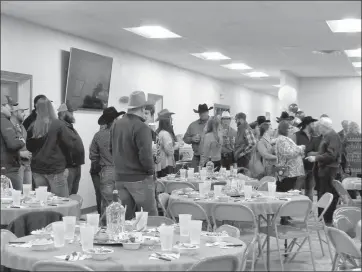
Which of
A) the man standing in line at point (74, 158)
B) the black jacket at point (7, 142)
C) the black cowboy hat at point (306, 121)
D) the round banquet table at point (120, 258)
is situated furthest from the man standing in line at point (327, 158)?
the round banquet table at point (120, 258)

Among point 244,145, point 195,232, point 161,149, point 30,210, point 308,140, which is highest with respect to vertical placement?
point 308,140

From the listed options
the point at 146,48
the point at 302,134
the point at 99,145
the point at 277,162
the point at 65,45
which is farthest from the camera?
the point at 146,48

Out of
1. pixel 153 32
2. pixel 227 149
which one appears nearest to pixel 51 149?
pixel 153 32

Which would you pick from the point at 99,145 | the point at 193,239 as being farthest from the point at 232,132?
the point at 193,239

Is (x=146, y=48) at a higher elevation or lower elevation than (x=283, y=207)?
higher

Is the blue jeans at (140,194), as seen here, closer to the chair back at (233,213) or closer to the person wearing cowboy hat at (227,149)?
the chair back at (233,213)

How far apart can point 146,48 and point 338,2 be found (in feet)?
15.7

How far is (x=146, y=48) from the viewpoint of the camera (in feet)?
34.2

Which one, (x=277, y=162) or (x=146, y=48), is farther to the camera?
(x=146, y=48)

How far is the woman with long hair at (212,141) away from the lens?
8.98 metres

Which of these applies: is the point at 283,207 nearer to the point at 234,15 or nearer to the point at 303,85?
the point at 234,15

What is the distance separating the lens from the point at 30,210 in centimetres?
484

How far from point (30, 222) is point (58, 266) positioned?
1434 millimetres

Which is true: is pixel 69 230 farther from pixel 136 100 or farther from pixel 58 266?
pixel 136 100
